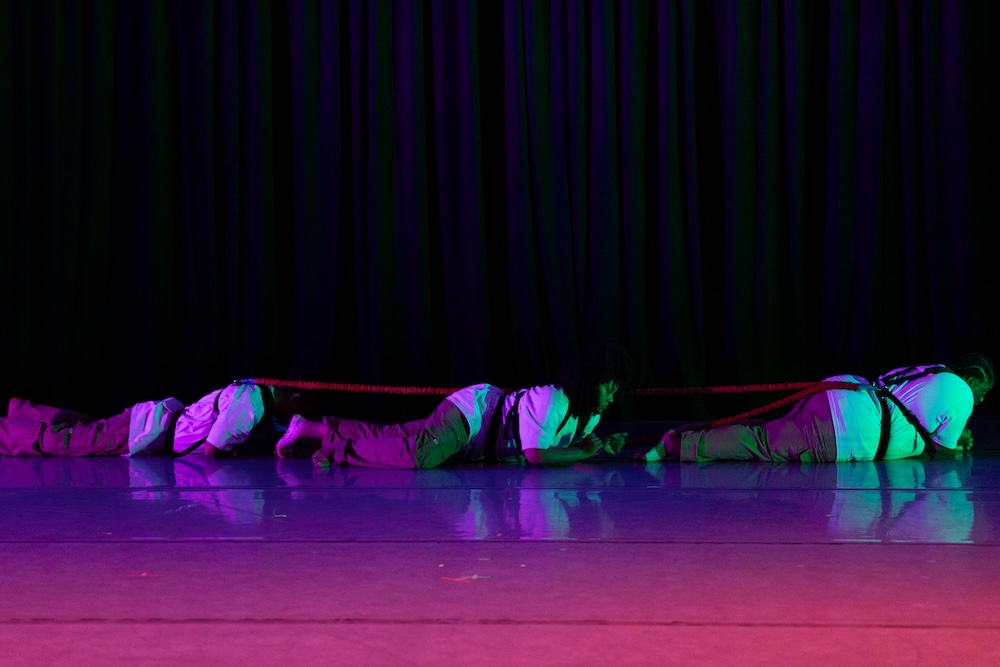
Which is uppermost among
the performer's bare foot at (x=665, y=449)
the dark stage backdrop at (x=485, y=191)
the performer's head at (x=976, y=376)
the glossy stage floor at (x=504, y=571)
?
the dark stage backdrop at (x=485, y=191)

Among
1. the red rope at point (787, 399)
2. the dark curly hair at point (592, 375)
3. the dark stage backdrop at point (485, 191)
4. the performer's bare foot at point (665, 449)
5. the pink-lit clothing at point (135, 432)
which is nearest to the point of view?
the dark curly hair at point (592, 375)

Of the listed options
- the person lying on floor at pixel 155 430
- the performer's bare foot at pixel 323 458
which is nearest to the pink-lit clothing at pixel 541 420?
the performer's bare foot at pixel 323 458

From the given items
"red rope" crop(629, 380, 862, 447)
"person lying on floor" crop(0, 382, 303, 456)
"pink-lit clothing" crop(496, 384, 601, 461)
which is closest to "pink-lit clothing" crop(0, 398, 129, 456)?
"person lying on floor" crop(0, 382, 303, 456)

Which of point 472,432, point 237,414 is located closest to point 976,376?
point 472,432

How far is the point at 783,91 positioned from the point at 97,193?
3402 mm

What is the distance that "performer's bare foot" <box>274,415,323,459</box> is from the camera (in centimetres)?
414

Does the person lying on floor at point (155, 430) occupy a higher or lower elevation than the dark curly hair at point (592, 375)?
lower

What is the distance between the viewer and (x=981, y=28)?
4973 millimetres

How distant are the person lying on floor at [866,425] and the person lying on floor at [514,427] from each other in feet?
1.41

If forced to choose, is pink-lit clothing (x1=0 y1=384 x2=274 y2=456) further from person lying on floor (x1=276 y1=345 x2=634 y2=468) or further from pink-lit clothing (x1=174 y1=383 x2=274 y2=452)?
person lying on floor (x1=276 y1=345 x2=634 y2=468)

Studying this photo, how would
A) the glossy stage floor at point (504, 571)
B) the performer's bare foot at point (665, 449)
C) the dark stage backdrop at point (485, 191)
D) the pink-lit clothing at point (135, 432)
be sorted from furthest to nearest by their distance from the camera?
1. the dark stage backdrop at point (485, 191)
2. the pink-lit clothing at point (135, 432)
3. the performer's bare foot at point (665, 449)
4. the glossy stage floor at point (504, 571)

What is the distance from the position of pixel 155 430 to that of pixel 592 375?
1.79 metres

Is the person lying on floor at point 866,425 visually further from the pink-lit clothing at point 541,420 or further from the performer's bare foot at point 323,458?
the performer's bare foot at point 323,458

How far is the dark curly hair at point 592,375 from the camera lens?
12.4ft
